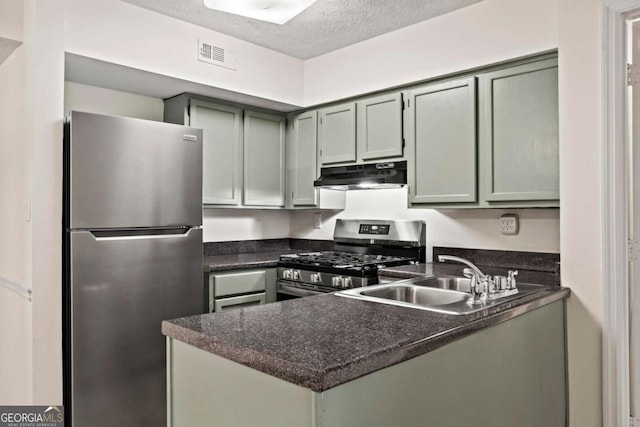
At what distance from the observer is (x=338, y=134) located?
136 inches

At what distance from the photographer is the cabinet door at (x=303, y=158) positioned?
3658mm

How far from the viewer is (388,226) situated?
3447 millimetres

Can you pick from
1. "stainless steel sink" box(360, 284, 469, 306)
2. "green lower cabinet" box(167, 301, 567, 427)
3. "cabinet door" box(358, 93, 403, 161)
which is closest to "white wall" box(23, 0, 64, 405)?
"green lower cabinet" box(167, 301, 567, 427)

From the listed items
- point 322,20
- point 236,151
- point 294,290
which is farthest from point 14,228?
point 322,20

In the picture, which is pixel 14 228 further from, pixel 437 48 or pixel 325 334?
pixel 437 48

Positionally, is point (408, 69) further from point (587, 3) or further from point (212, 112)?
point (212, 112)

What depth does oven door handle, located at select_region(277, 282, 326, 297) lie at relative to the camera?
3109mm

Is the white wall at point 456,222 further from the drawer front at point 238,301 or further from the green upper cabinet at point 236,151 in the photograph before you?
the drawer front at point 238,301

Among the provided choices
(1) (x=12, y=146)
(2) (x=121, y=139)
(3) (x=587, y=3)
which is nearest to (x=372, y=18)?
(3) (x=587, y=3)

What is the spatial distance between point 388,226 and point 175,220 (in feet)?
5.14

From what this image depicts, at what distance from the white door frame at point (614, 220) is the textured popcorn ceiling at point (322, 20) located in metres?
0.96

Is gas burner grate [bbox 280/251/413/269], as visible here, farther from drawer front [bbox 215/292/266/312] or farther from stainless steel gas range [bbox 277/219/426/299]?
drawer front [bbox 215/292/266/312]

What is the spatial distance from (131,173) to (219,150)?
96cm

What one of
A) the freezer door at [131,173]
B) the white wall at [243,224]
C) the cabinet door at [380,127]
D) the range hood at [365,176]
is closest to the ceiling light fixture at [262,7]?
the freezer door at [131,173]
